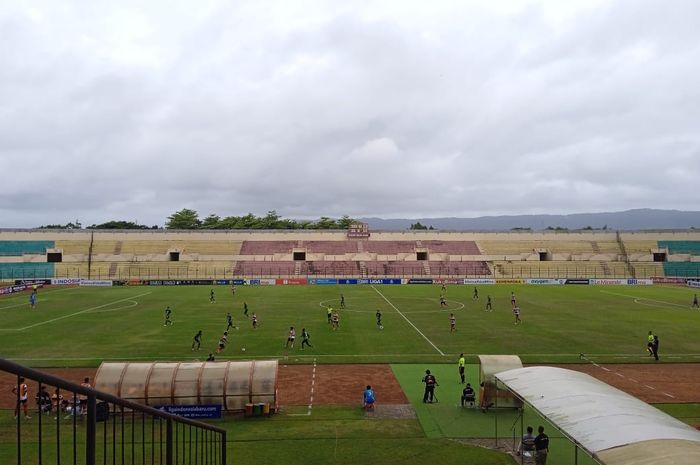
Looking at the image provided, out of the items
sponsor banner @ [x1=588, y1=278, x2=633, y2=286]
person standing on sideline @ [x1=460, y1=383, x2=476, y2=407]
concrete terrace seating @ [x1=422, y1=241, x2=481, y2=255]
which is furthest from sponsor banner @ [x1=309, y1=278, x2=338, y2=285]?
person standing on sideline @ [x1=460, y1=383, x2=476, y2=407]

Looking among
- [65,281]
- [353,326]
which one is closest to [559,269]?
[353,326]

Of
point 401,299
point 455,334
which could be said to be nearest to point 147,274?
point 401,299

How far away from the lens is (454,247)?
337 ft

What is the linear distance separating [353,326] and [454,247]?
216ft

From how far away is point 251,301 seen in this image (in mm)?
56875

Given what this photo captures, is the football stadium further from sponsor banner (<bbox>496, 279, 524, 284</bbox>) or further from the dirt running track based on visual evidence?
sponsor banner (<bbox>496, 279, 524, 284</bbox>)

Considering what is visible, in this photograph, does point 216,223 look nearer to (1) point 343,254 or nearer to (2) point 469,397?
(1) point 343,254

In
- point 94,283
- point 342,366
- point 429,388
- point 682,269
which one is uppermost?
point 682,269

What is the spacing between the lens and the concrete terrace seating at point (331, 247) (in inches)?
3959

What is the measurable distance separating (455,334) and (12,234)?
90797mm

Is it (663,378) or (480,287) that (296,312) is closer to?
(663,378)

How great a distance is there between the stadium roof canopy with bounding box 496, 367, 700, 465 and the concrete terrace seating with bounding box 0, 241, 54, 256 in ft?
318

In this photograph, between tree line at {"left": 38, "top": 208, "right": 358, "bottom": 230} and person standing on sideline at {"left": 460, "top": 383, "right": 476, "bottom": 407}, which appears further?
tree line at {"left": 38, "top": 208, "right": 358, "bottom": 230}

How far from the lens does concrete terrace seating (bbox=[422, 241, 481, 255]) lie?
101 metres
